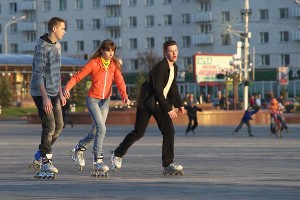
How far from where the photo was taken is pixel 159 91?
15789 millimetres

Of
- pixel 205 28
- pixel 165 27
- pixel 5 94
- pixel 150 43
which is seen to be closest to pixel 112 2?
pixel 150 43

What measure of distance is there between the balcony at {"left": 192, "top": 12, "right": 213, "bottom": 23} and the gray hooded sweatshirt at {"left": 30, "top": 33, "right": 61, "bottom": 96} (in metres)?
101

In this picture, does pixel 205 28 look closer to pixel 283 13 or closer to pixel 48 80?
pixel 283 13

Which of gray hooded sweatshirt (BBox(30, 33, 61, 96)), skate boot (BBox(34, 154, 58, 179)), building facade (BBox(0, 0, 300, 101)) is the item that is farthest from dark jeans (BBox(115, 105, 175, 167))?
building facade (BBox(0, 0, 300, 101))

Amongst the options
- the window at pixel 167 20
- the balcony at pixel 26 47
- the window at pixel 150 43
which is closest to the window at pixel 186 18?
the window at pixel 167 20

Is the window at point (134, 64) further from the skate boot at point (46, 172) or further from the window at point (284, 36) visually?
the skate boot at point (46, 172)

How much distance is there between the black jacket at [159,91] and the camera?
15.8 metres

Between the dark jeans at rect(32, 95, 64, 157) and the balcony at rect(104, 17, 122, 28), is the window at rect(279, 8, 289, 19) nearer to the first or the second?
the balcony at rect(104, 17, 122, 28)

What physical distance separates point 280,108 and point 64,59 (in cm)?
6451

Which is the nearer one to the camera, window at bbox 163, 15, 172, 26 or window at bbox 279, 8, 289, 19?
window at bbox 279, 8, 289, 19

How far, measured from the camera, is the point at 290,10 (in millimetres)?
110938

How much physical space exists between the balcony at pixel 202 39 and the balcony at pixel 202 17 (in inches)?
59.3

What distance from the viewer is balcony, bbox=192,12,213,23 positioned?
115938 mm

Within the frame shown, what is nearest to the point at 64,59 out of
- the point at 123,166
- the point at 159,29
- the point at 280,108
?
the point at 159,29
